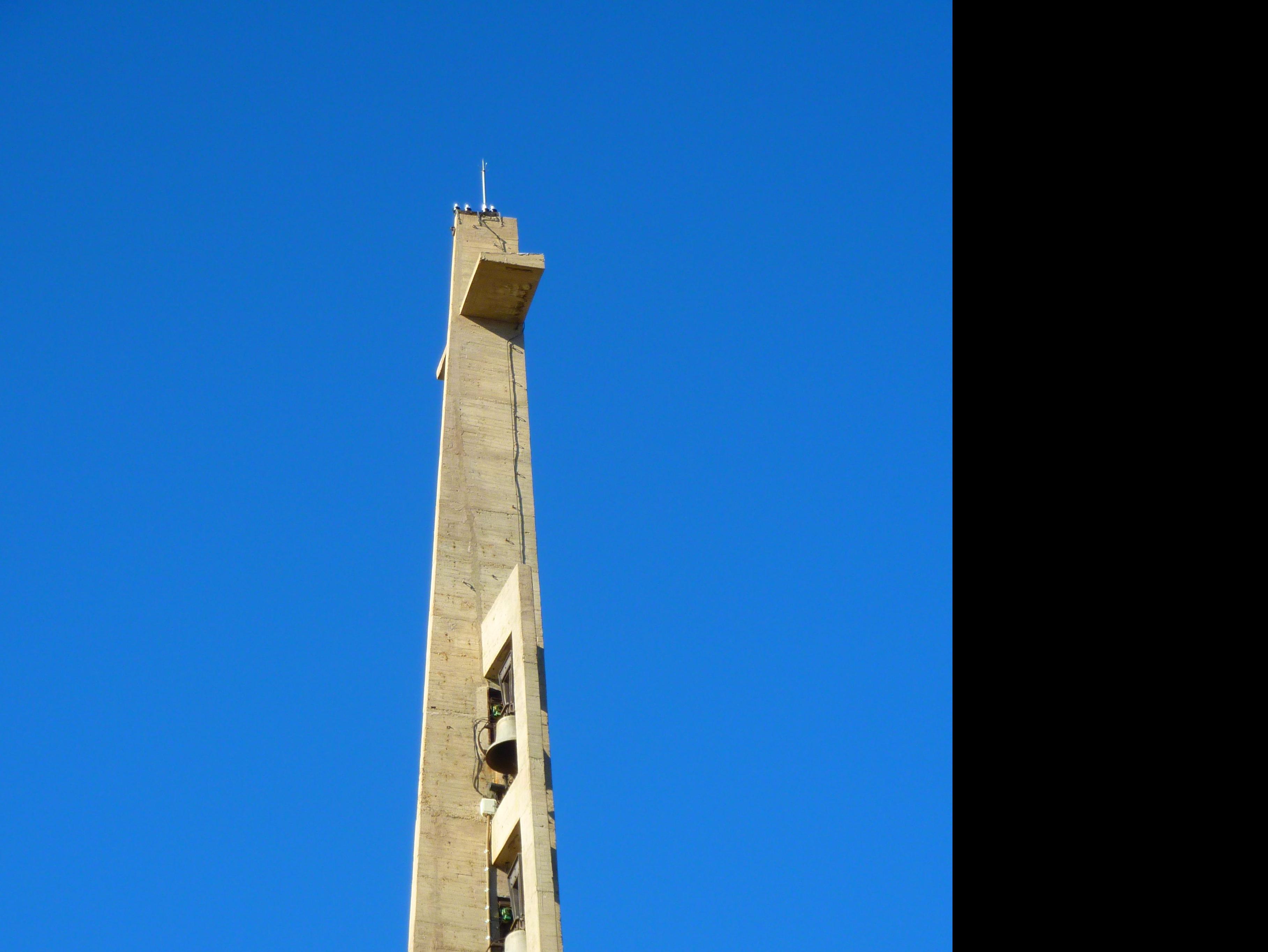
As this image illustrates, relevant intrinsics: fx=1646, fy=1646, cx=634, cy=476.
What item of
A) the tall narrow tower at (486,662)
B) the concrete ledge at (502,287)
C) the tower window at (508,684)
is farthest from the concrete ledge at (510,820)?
the concrete ledge at (502,287)

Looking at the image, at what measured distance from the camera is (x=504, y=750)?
20000 mm

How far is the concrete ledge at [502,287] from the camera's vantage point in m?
23.6

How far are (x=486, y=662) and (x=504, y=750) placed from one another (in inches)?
49.0

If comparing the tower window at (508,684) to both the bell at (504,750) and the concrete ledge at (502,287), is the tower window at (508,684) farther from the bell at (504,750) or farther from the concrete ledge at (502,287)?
the concrete ledge at (502,287)

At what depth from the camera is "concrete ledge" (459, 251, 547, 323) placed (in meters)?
23.6

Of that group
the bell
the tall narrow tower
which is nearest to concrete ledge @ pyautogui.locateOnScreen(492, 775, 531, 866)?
the tall narrow tower

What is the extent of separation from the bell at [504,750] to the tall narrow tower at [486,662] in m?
0.02
